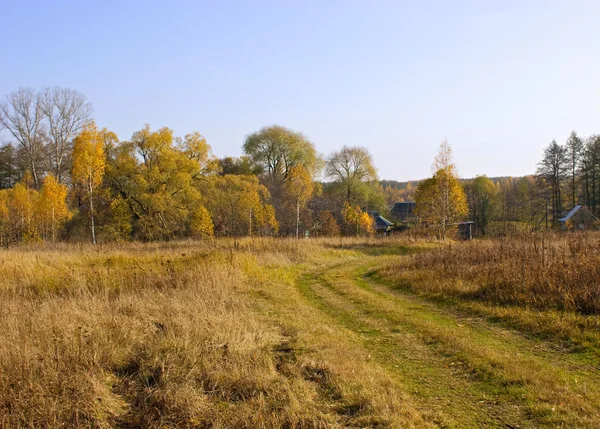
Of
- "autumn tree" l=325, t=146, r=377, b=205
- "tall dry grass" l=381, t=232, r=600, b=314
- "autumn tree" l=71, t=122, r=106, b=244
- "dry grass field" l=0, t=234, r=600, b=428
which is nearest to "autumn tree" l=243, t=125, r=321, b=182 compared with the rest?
"autumn tree" l=325, t=146, r=377, b=205

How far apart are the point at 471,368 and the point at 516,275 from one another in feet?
18.6

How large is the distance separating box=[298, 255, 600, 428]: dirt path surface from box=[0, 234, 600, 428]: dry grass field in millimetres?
29

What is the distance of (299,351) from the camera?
6.08 meters

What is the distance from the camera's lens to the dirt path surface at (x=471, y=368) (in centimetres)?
422

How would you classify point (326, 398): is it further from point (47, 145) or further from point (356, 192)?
point (356, 192)

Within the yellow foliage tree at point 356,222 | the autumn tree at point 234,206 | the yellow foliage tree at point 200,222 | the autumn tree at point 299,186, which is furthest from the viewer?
the yellow foliage tree at point 356,222

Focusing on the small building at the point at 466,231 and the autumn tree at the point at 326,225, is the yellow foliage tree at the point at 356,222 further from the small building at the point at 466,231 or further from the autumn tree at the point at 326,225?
the small building at the point at 466,231

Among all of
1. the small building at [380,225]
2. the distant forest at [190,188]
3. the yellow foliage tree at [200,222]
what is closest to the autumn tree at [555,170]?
the distant forest at [190,188]

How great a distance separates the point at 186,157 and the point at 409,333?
103 ft

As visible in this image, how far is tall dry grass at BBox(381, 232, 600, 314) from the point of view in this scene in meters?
8.59

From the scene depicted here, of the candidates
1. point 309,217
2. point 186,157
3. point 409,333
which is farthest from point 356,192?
point 409,333

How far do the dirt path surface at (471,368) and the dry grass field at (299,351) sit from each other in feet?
0.10

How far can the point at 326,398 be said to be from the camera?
4.55m

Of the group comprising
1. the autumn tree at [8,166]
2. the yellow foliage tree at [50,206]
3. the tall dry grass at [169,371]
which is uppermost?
the autumn tree at [8,166]
